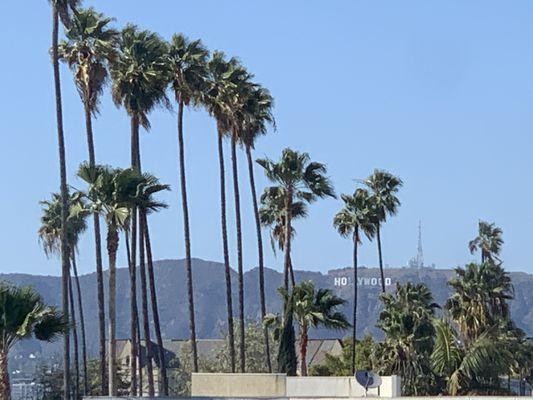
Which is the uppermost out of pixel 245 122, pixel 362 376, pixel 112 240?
pixel 245 122

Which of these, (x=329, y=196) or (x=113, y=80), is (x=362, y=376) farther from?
(x=329, y=196)

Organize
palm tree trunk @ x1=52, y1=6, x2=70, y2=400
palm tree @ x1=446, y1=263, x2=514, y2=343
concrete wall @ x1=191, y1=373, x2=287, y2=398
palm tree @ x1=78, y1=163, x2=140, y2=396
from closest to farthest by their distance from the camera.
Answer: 1. concrete wall @ x1=191, y1=373, x2=287, y2=398
2. palm tree @ x1=78, y1=163, x2=140, y2=396
3. palm tree trunk @ x1=52, y1=6, x2=70, y2=400
4. palm tree @ x1=446, y1=263, x2=514, y2=343

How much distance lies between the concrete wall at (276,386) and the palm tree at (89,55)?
1845cm

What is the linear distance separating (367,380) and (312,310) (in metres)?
24.4

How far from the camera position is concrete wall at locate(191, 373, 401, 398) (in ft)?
162

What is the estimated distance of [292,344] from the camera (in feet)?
208

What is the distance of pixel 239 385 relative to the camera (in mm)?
49688

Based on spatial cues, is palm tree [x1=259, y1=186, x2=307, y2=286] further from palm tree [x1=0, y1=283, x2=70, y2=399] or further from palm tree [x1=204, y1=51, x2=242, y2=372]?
palm tree [x1=0, y1=283, x2=70, y2=399]

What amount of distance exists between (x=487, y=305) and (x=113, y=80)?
35.0m

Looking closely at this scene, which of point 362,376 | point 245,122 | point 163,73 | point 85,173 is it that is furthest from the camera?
point 245,122

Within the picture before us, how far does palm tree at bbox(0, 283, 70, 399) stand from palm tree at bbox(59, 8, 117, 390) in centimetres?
2137

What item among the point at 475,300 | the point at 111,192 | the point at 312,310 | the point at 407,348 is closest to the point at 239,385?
the point at 111,192

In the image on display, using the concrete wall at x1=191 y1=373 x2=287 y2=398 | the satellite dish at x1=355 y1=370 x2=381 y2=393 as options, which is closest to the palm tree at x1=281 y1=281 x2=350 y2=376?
the concrete wall at x1=191 y1=373 x2=287 y2=398

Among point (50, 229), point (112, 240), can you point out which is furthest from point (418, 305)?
point (112, 240)
